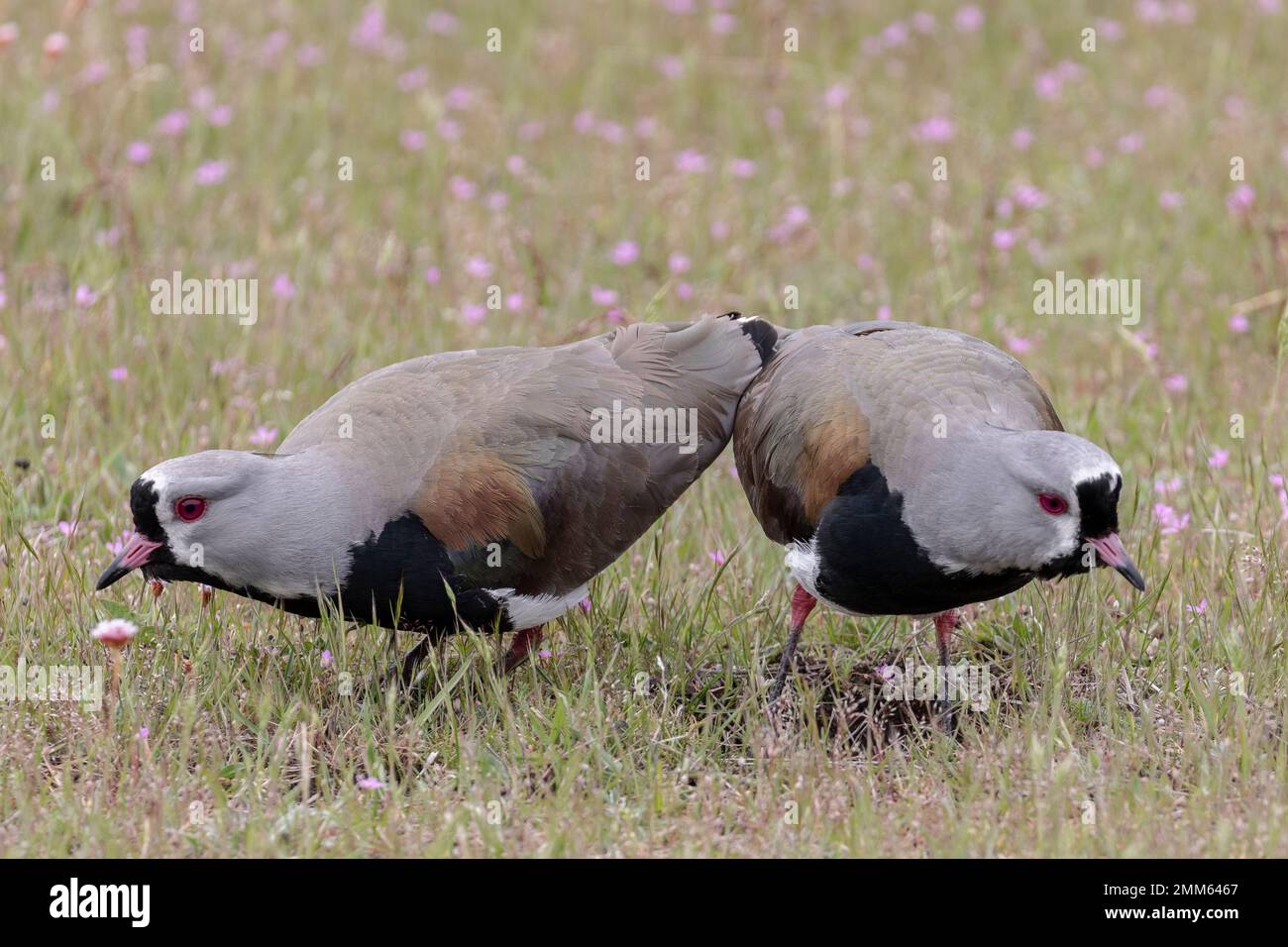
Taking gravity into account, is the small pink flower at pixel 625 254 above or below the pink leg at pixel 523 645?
above

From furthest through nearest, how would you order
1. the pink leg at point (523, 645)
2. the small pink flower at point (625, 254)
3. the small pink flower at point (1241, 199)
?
the small pink flower at point (1241, 199) → the small pink flower at point (625, 254) → the pink leg at point (523, 645)

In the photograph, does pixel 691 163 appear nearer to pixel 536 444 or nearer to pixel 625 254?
pixel 625 254

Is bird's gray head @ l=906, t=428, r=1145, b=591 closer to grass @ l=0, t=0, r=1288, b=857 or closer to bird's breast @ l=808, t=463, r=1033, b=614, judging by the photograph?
bird's breast @ l=808, t=463, r=1033, b=614

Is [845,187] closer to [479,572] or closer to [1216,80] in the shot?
[1216,80]

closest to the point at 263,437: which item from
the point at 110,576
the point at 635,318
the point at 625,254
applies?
the point at 110,576

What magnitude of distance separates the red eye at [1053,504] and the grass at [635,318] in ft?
1.41

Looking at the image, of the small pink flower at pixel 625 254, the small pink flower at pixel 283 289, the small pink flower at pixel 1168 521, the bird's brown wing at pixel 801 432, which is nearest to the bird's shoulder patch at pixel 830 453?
the bird's brown wing at pixel 801 432

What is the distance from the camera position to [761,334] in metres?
5.91

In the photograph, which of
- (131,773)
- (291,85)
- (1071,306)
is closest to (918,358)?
(131,773)

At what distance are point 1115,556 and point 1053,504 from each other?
21cm

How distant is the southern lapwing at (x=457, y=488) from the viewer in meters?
4.98

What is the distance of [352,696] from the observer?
5.20m

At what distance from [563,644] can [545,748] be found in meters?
0.79

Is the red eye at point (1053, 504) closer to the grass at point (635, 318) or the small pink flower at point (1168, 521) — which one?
the grass at point (635, 318)
